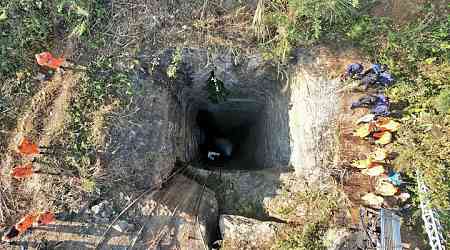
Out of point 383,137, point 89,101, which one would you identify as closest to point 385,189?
point 383,137

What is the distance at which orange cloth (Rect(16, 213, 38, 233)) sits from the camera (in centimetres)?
546

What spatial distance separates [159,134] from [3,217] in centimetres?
263

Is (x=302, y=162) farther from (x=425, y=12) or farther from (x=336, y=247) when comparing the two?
(x=425, y=12)

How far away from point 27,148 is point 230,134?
20.1 ft

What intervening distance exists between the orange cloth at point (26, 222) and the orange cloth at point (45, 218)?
0.09 meters

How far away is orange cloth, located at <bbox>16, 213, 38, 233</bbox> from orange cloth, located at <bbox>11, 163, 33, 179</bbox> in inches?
23.9

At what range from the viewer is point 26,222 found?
5.50 m

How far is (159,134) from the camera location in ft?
21.2

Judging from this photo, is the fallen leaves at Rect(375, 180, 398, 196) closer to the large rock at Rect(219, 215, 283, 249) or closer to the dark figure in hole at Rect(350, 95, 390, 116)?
the dark figure in hole at Rect(350, 95, 390, 116)

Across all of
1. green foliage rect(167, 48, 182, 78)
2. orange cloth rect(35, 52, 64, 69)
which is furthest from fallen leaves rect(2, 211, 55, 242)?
green foliage rect(167, 48, 182, 78)

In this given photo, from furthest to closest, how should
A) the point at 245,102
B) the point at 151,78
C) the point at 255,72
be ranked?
the point at 245,102 < the point at 255,72 < the point at 151,78

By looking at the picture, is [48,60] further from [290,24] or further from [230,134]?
[230,134]

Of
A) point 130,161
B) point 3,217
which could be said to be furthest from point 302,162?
point 3,217

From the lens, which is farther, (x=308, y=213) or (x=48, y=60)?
(x=308, y=213)
